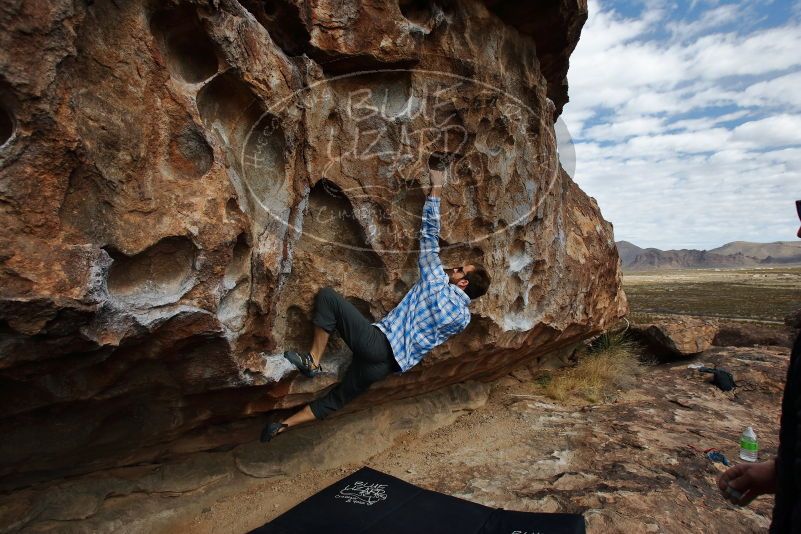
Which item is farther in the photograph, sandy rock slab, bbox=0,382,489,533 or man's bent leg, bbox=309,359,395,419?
man's bent leg, bbox=309,359,395,419

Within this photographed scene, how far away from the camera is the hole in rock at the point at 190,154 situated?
2.84 meters

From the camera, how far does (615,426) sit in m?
5.76

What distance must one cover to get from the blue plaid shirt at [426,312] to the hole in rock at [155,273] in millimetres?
1604

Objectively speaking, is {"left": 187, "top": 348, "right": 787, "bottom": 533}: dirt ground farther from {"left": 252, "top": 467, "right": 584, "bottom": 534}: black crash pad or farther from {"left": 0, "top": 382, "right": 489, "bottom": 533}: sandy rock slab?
{"left": 252, "top": 467, "right": 584, "bottom": 534}: black crash pad

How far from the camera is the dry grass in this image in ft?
22.9

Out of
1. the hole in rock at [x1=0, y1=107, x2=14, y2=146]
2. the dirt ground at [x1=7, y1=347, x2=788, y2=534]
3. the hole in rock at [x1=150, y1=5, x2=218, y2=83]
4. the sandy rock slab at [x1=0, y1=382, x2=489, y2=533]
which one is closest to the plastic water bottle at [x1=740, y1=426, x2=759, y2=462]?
the dirt ground at [x1=7, y1=347, x2=788, y2=534]

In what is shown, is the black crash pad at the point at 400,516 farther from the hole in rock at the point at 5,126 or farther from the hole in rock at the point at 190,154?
the hole in rock at the point at 5,126

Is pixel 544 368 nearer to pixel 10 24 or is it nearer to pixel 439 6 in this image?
pixel 439 6

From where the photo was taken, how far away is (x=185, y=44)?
295 cm

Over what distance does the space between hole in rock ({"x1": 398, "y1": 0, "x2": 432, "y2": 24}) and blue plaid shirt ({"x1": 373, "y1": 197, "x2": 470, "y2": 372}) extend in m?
1.55

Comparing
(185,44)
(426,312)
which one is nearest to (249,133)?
(185,44)

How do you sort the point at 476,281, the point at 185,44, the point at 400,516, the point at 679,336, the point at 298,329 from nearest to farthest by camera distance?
the point at 185,44
the point at 400,516
the point at 298,329
the point at 476,281
the point at 679,336

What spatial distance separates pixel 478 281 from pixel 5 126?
3.91 metres

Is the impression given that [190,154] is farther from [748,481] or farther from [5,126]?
[748,481]
